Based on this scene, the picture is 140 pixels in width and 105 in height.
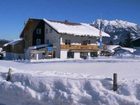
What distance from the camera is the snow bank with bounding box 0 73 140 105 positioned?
13.8 meters

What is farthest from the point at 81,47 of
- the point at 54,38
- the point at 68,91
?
the point at 68,91

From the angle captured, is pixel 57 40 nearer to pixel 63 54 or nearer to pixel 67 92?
pixel 63 54

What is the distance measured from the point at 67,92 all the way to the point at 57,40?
47906mm

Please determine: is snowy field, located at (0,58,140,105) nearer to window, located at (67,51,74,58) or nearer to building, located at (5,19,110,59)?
building, located at (5,19,110,59)

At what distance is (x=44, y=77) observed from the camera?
16672 millimetres

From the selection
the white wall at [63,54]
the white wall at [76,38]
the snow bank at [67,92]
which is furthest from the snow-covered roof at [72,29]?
the snow bank at [67,92]

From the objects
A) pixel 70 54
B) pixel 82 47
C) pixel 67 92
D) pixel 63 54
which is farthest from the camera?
pixel 82 47

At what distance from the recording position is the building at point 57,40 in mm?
61719

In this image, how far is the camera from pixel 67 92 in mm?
14828

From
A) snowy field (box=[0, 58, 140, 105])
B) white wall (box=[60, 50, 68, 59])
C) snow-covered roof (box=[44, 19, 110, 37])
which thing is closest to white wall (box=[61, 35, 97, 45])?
snow-covered roof (box=[44, 19, 110, 37])

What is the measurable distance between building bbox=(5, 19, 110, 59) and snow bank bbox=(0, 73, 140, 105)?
135 feet

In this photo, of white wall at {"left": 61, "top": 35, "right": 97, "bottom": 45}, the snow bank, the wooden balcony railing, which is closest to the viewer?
the snow bank

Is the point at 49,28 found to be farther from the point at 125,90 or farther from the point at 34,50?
the point at 125,90

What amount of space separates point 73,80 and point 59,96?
115cm
